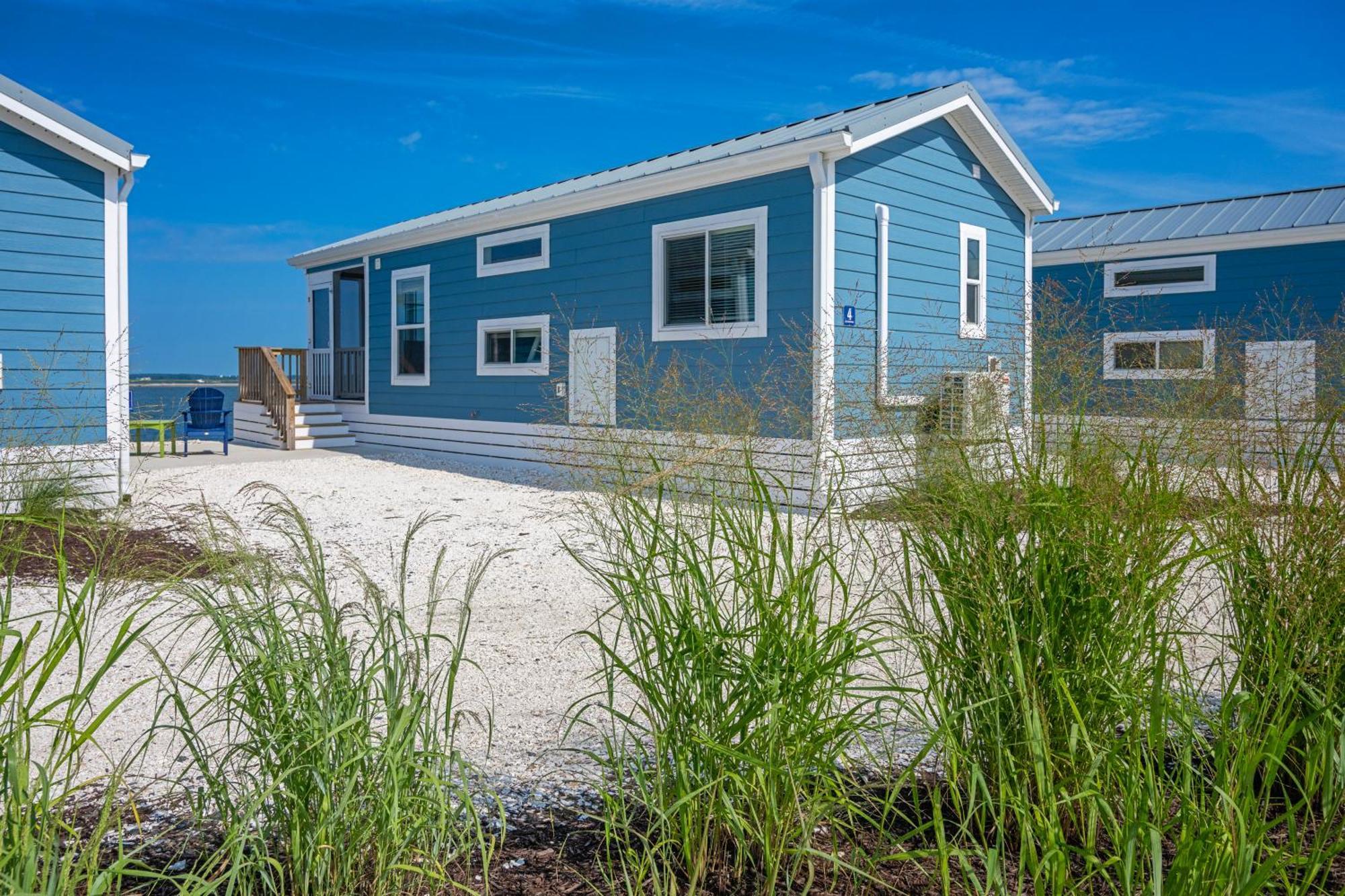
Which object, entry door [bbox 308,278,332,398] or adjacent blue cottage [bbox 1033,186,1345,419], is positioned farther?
entry door [bbox 308,278,332,398]

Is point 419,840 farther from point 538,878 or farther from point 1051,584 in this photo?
point 1051,584

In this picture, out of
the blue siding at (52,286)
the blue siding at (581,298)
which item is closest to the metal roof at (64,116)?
the blue siding at (52,286)

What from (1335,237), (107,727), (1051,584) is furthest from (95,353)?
(1335,237)

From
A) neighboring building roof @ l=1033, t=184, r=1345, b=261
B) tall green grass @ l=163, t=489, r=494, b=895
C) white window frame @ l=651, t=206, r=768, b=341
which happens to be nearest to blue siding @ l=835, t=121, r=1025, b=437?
white window frame @ l=651, t=206, r=768, b=341

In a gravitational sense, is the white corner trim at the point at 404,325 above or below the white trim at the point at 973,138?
below

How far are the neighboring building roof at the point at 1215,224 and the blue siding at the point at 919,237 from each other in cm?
193

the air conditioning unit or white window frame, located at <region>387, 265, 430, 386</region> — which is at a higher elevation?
white window frame, located at <region>387, 265, 430, 386</region>

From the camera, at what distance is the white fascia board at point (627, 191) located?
859 cm

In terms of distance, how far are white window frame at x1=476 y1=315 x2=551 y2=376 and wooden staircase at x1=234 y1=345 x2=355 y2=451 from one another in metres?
3.67

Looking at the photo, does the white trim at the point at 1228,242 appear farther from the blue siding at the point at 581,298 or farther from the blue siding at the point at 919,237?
the blue siding at the point at 581,298

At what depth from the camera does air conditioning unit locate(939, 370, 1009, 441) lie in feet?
8.17

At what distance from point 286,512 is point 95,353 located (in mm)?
7909

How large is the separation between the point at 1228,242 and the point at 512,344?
9.41 meters

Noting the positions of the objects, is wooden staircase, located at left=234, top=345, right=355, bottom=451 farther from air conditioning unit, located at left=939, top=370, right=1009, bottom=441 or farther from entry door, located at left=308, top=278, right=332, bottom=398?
air conditioning unit, located at left=939, top=370, right=1009, bottom=441
